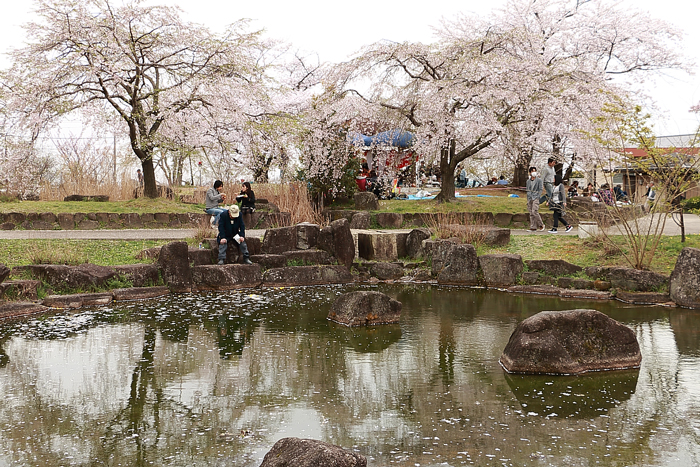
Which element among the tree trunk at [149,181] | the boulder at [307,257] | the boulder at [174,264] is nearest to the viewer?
the boulder at [174,264]

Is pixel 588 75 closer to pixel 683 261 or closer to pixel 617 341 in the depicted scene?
pixel 683 261

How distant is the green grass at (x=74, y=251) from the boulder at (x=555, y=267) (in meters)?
7.47

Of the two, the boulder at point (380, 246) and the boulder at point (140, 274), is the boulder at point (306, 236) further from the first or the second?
the boulder at point (140, 274)

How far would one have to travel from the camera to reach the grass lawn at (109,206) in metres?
18.3

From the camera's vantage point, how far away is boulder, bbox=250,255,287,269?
1381 cm

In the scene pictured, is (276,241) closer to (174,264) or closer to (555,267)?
(174,264)

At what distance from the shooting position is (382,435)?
537cm

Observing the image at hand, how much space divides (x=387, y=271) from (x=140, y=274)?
5.21m

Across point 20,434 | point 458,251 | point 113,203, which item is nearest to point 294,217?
point 458,251

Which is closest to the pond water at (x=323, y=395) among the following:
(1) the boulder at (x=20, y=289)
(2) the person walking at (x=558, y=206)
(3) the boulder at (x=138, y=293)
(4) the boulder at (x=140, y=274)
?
(1) the boulder at (x=20, y=289)

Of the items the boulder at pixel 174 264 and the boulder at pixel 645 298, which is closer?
the boulder at pixel 645 298

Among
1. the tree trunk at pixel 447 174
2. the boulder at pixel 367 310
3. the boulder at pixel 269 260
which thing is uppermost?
the tree trunk at pixel 447 174

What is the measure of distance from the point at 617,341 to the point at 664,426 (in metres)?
1.95

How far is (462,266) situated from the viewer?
13.6 m
